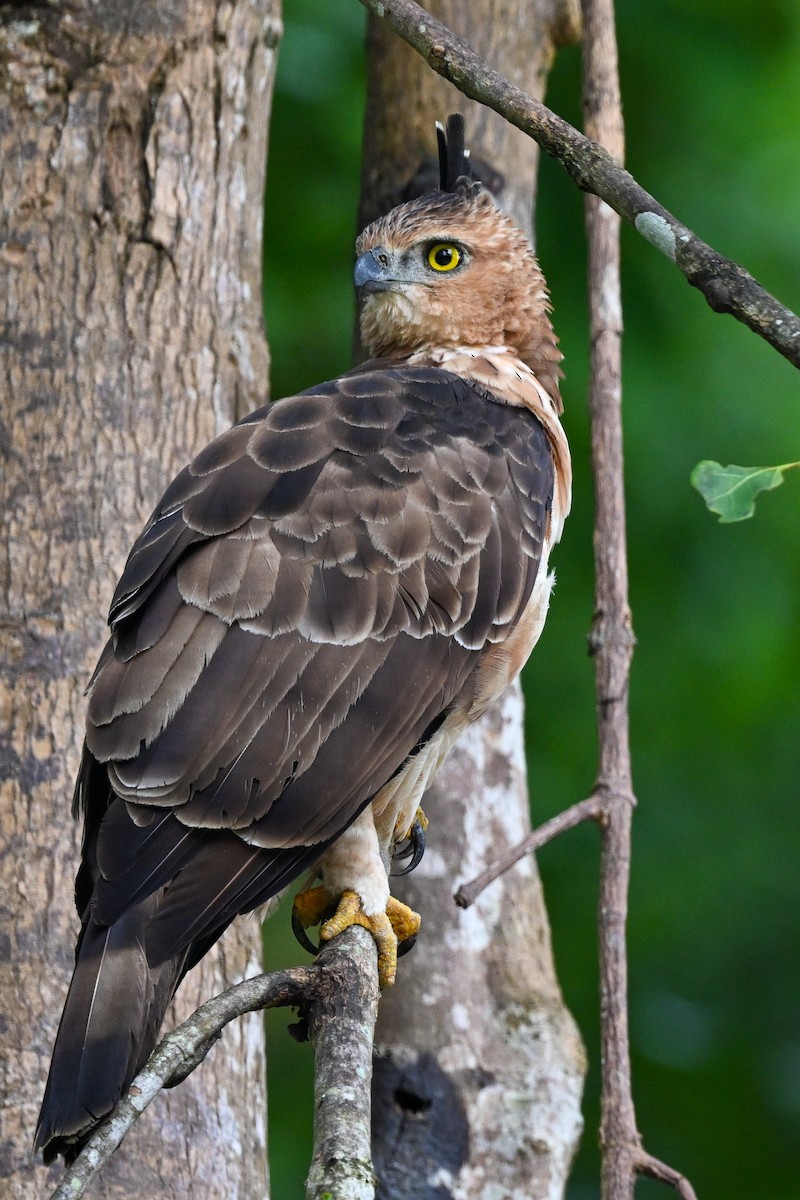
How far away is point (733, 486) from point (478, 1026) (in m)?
2.04

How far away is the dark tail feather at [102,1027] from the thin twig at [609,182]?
5.08 ft

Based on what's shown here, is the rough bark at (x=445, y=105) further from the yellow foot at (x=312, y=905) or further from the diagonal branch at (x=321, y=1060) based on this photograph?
the diagonal branch at (x=321, y=1060)

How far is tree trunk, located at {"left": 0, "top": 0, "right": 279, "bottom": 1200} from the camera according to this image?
145 inches

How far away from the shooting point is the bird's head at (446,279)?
426cm

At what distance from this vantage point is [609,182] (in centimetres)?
259

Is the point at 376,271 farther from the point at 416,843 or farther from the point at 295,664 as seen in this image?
the point at 416,843

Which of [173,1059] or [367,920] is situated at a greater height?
[367,920]

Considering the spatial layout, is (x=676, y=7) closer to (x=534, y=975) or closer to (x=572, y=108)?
(x=572, y=108)

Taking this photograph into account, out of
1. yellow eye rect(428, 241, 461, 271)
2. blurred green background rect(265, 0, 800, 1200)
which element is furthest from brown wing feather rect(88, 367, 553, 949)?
blurred green background rect(265, 0, 800, 1200)

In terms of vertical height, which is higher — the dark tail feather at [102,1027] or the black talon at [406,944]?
the black talon at [406,944]

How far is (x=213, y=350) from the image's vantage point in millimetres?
4156

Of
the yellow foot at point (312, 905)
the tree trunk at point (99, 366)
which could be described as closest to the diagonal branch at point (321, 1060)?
the yellow foot at point (312, 905)

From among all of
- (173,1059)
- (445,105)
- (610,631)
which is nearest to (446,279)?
(445,105)

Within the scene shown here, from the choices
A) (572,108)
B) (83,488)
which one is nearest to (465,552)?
(83,488)
